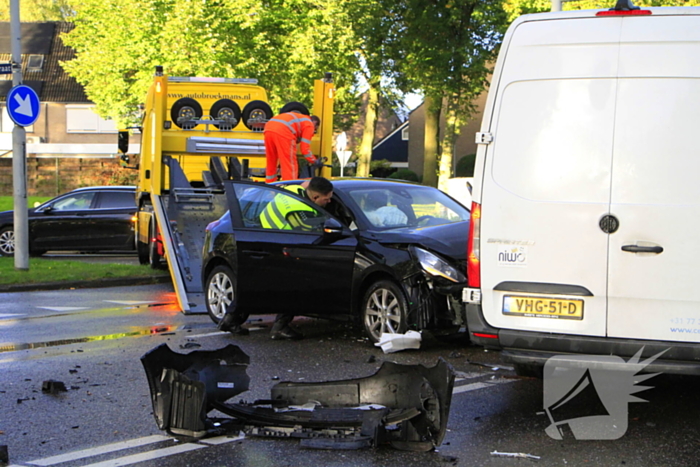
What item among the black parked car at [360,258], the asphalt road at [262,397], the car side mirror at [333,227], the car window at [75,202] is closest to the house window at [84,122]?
the car window at [75,202]

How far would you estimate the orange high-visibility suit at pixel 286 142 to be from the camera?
13203 millimetres

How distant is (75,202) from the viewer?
20.3 meters

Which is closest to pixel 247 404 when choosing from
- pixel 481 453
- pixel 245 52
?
pixel 481 453

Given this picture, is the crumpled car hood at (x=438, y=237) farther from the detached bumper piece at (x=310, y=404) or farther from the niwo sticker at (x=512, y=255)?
the detached bumper piece at (x=310, y=404)

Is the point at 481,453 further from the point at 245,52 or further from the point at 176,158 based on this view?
the point at 245,52

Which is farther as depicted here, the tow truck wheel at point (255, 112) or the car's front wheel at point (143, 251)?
the car's front wheel at point (143, 251)

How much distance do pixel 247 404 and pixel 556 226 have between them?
7.11 feet

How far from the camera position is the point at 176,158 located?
15242 mm

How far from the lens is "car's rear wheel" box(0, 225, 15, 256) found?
20.5 metres

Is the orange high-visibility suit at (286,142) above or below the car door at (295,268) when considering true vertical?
above

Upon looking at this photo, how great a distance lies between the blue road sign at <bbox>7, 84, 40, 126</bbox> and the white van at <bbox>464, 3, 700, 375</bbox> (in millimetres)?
10565

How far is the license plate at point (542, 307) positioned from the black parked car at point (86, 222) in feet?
50.3

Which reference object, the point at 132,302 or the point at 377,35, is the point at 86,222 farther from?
the point at 377,35

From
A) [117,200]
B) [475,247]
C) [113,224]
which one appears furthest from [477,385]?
[117,200]
